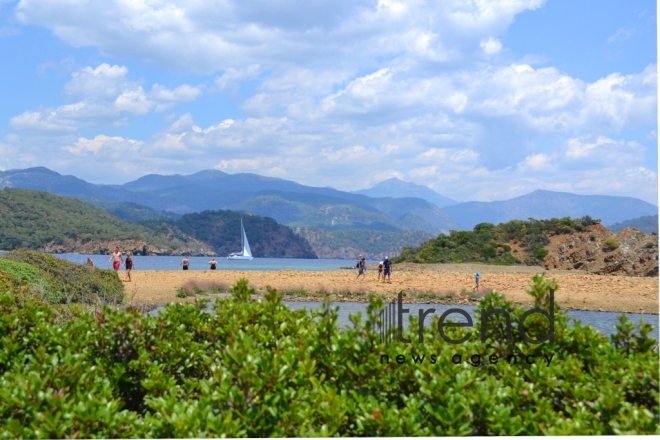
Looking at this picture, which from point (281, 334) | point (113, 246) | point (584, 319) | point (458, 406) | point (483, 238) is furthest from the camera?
point (113, 246)

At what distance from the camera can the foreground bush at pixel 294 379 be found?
3.20 meters

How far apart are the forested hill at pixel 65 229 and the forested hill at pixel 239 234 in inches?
447

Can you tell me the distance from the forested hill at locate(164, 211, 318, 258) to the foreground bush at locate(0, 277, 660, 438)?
84326mm

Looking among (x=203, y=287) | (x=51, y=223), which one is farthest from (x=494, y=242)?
(x=51, y=223)

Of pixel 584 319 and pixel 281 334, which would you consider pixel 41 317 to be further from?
pixel 584 319

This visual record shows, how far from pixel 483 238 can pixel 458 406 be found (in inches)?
1642

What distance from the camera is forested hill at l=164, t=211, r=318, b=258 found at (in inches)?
3686

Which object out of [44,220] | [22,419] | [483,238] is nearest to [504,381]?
[22,419]

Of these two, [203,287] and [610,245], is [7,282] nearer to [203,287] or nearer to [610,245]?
[203,287]

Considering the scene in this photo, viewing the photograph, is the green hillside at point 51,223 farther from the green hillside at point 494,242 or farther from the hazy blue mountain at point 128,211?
the hazy blue mountain at point 128,211

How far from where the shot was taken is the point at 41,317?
4371mm

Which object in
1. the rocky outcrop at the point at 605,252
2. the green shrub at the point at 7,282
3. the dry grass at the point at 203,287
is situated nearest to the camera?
the green shrub at the point at 7,282

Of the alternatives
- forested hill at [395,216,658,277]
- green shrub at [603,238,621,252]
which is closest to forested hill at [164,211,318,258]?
forested hill at [395,216,658,277]

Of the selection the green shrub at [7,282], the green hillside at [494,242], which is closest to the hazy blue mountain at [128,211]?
the green hillside at [494,242]
